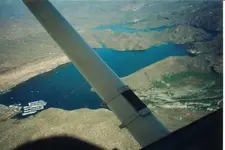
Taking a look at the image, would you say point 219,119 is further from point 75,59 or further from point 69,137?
point 69,137

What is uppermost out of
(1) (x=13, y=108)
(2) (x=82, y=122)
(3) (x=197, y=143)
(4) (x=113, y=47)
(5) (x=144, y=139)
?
(3) (x=197, y=143)

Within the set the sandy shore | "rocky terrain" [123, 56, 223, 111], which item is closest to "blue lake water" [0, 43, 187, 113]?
the sandy shore

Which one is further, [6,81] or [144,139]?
[6,81]

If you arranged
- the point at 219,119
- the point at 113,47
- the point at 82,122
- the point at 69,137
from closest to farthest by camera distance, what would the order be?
the point at 219,119
the point at 69,137
the point at 82,122
the point at 113,47

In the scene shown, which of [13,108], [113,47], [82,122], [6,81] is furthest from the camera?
[113,47]

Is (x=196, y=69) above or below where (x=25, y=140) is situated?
below

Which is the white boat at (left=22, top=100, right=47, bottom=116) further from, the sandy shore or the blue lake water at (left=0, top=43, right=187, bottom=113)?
the sandy shore

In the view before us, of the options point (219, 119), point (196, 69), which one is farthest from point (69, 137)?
point (196, 69)
